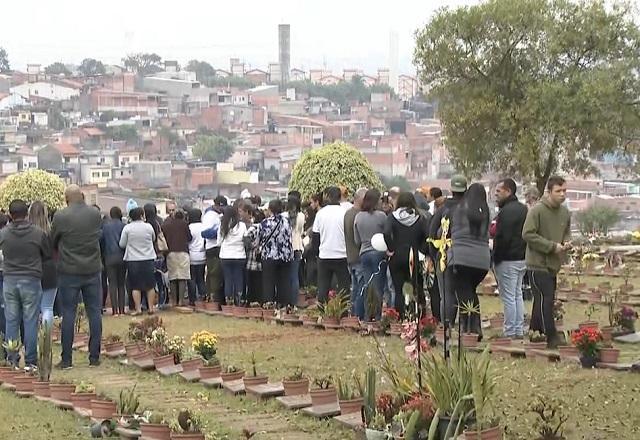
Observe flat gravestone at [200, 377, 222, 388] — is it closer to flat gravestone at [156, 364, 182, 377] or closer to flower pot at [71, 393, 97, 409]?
flat gravestone at [156, 364, 182, 377]

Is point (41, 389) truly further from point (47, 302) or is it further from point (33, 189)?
point (33, 189)

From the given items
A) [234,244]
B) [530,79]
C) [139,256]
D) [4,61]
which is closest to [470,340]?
[234,244]

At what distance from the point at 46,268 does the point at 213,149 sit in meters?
127

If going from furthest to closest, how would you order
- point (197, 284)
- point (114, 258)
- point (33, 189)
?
point (33, 189), point (197, 284), point (114, 258)

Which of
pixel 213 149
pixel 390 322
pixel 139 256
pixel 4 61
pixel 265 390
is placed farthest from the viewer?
pixel 4 61

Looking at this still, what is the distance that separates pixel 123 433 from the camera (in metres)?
8.92

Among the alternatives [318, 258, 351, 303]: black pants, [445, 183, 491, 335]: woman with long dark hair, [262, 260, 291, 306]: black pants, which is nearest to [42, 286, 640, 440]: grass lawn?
[445, 183, 491, 335]: woman with long dark hair

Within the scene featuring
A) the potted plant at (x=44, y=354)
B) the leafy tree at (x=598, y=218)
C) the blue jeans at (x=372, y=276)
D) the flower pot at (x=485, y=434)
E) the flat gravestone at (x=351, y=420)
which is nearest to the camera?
the flower pot at (x=485, y=434)

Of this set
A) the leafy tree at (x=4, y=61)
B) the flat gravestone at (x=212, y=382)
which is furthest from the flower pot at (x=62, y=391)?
the leafy tree at (x=4, y=61)

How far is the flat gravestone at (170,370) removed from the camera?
465 inches

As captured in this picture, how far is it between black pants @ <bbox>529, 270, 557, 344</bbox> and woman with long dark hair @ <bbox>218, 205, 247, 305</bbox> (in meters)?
6.20

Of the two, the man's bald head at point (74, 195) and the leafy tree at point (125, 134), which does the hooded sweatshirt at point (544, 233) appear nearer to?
the man's bald head at point (74, 195)

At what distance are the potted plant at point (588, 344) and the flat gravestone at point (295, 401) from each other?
241cm

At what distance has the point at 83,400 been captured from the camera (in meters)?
10.1
